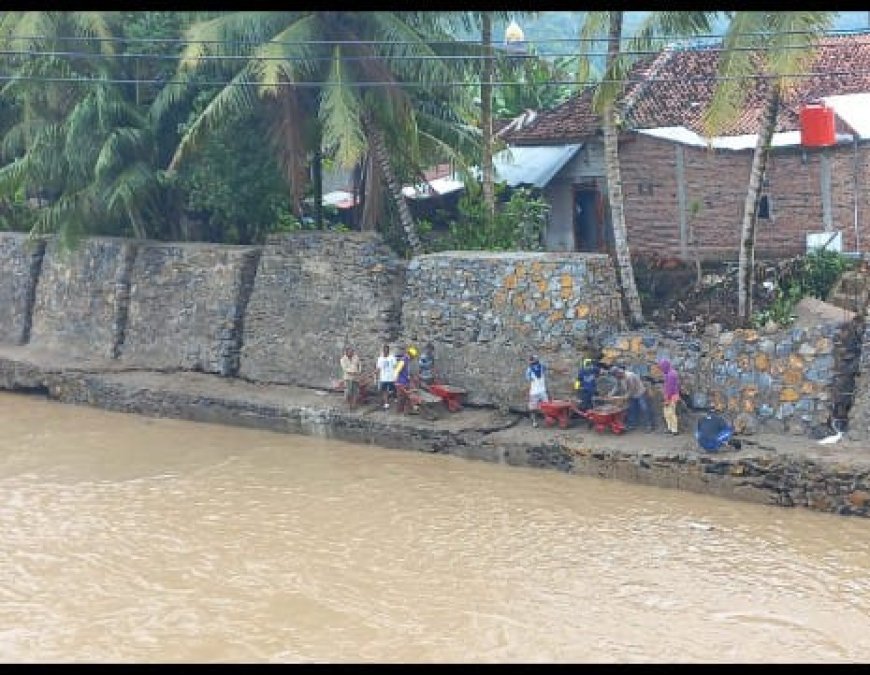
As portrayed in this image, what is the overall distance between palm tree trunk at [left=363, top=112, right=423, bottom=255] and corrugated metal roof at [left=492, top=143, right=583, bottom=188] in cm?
217

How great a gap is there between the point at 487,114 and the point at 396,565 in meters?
8.85

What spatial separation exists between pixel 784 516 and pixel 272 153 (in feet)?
32.9

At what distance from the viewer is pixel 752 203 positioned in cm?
1461

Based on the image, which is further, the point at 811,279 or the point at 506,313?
the point at 506,313

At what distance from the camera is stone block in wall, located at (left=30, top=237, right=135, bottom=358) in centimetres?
2027

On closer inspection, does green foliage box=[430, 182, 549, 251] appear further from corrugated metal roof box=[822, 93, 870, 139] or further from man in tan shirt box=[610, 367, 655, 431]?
corrugated metal roof box=[822, 93, 870, 139]

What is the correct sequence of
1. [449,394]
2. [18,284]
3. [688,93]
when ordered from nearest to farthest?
[449,394]
[688,93]
[18,284]

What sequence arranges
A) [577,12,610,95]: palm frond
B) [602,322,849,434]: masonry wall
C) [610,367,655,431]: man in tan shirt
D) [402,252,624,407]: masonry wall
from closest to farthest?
[602,322,849,434]: masonry wall → [610,367,655,431]: man in tan shirt → [577,12,610,95]: palm frond → [402,252,624,407]: masonry wall

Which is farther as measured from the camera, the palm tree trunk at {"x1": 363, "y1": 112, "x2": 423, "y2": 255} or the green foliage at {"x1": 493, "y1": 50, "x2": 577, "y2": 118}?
the green foliage at {"x1": 493, "y1": 50, "x2": 577, "y2": 118}

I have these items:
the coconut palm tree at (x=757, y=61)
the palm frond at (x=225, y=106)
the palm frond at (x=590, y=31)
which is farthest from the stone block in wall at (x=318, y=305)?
the coconut palm tree at (x=757, y=61)

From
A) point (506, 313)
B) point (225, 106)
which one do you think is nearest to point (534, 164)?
point (506, 313)

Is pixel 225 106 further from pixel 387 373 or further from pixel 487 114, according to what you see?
pixel 387 373

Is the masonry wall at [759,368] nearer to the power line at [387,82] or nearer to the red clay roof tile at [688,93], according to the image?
the power line at [387,82]

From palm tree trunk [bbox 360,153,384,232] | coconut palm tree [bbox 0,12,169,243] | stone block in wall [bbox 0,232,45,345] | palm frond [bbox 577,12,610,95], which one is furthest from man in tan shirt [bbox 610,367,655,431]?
stone block in wall [bbox 0,232,45,345]
